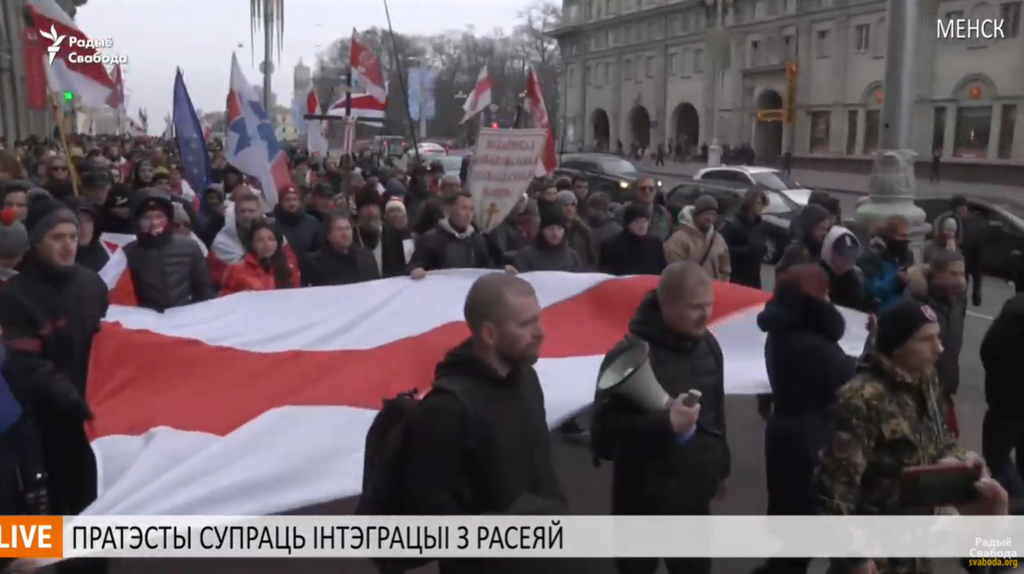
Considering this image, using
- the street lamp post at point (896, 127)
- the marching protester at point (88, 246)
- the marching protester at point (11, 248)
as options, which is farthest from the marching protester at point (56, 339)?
the street lamp post at point (896, 127)

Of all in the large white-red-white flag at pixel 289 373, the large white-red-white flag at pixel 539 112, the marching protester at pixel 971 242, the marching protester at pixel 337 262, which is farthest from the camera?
the large white-red-white flag at pixel 539 112

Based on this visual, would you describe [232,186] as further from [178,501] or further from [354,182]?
[178,501]

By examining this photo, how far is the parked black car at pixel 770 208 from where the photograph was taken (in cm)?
1573

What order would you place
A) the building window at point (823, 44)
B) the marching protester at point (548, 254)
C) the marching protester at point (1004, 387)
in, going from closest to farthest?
the marching protester at point (1004, 387)
the marching protester at point (548, 254)
the building window at point (823, 44)

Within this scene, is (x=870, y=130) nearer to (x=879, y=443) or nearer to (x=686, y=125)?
(x=686, y=125)

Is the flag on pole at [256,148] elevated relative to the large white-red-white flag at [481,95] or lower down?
lower down

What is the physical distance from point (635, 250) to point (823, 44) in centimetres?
4432

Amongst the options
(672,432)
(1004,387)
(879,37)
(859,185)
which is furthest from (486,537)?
(879,37)

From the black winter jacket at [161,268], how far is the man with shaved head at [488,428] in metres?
3.69

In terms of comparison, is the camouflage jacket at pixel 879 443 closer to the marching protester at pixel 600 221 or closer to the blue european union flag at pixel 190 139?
the marching protester at pixel 600 221

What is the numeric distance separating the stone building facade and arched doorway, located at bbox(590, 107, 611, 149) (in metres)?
0.11

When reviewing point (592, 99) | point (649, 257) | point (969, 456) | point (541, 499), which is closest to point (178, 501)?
point (541, 499)

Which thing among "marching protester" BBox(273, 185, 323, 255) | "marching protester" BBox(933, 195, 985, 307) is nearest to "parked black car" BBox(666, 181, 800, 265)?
"marching protester" BBox(933, 195, 985, 307)

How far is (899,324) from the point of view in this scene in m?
3.14
